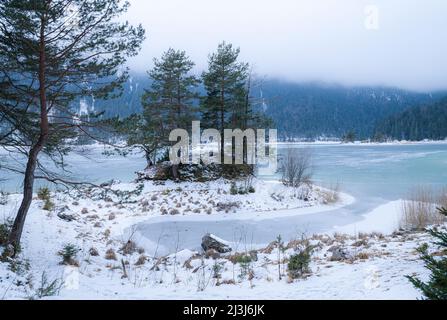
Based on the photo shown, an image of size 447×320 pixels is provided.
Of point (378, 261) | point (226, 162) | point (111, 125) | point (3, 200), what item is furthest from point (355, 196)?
point (3, 200)

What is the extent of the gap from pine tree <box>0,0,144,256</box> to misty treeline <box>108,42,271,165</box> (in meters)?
15.3

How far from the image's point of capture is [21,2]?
5926 millimetres

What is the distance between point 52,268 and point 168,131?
58.7 feet

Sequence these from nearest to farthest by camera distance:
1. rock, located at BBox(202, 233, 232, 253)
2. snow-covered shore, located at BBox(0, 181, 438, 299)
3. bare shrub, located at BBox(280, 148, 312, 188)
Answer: snow-covered shore, located at BBox(0, 181, 438, 299) < rock, located at BBox(202, 233, 232, 253) < bare shrub, located at BBox(280, 148, 312, 188)

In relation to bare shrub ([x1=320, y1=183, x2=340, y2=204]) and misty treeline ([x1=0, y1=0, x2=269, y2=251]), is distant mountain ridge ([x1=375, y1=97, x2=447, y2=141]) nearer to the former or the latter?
bare shrub ([x1=320, y1=183, x2=340, y2=204])

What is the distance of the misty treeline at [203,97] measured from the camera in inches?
953

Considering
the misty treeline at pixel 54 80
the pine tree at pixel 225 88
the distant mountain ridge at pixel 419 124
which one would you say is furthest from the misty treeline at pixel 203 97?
the distant mountain ridge at pixel 419 124

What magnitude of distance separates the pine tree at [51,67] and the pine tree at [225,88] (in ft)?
58.6

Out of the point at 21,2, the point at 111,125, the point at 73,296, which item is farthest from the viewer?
the point at 111,125

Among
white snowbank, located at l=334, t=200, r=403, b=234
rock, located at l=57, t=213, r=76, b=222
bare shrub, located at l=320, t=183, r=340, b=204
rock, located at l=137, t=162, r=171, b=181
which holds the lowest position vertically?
white snowbank, located at l=334, t=200, r=403, b=234

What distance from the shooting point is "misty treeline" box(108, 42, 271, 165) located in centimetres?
2422

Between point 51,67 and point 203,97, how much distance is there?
18469 mm

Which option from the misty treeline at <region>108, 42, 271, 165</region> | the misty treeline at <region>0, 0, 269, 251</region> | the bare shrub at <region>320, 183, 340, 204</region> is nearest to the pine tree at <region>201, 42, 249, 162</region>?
the misty treeline at <region>108, 42, 271, 165</region>
